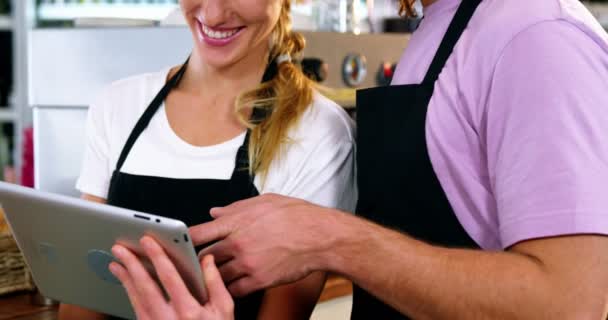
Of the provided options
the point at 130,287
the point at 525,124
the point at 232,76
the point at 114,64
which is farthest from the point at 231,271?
the point at 114,64

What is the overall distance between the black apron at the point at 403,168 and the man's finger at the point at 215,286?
0.91 feet

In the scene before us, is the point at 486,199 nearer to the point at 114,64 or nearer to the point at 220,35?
the point at 220,35

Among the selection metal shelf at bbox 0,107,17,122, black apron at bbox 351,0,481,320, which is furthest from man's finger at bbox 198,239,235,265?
metal shelf at bbox 0,107,17,122

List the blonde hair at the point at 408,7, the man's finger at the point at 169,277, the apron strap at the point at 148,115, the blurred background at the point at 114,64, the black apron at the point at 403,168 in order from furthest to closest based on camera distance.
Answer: the blurred background at the point at 114,64 < the apron strap at the point at 148,115 < the blonde hair at the point at 408,7 < the black apron at the point at 403,168 < the man's finger at the point at 169,277

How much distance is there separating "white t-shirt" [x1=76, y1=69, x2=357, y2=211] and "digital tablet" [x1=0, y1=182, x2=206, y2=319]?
1.07 feet

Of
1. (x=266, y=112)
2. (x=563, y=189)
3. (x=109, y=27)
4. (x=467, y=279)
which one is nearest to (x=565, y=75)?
(x=563, y=189)

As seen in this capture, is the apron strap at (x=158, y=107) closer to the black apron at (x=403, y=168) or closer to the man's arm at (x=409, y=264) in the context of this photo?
the black apron at (x=403, y=168)

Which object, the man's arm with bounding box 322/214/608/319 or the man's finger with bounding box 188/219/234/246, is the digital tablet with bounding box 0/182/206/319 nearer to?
the man's finger with bounding box 188/219/234/246

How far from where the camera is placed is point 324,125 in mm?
1491

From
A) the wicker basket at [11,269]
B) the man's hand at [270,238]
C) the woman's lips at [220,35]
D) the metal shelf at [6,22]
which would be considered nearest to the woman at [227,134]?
the woman's lips at [220,35]

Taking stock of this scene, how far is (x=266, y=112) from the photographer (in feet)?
5.08

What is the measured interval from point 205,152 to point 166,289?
22.1 inches

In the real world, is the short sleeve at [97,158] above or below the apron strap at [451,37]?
below

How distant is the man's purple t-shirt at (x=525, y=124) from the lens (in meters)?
0.89
